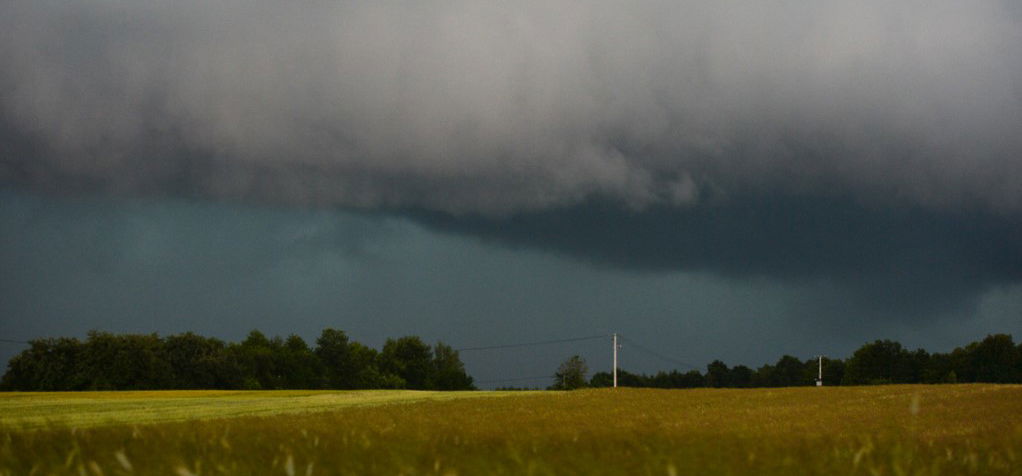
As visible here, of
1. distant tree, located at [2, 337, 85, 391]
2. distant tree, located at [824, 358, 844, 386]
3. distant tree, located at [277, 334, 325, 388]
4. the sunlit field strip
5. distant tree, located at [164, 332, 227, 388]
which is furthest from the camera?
distant tree, located at [824, 358, 844, 386]

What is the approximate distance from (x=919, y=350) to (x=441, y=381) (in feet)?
298

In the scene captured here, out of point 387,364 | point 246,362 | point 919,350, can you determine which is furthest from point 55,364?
point 919,350

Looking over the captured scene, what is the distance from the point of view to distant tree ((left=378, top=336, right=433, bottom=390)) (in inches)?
6048

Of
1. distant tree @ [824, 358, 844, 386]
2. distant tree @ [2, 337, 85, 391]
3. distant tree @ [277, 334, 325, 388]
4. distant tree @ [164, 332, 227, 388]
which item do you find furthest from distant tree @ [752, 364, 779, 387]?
distant tree @ [2, 337, 85, 391]

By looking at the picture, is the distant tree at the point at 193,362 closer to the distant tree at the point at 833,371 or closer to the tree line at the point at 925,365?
the tree line at the point at 925,365

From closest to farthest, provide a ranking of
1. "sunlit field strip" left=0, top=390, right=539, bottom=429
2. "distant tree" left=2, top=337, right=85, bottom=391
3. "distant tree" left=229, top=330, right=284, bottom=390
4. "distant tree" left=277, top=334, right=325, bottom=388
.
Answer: "sunlit field strip" left=0, top=390, right=539, bottom=429
"distant tree" left=2, top=337, right=85, bottom=391
"distant tree" left=229, top=330, right=284, bottom=390
"distant tree" left=277, top=334, right=325, bottom=388

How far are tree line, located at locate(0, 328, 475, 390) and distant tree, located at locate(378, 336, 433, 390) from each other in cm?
18

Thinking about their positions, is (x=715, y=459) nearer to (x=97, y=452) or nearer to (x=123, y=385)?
(x=97, y=452)

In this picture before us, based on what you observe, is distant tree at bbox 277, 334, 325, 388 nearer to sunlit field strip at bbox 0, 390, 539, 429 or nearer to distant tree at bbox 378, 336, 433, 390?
distant tree at bbox 378, 336, 433, 390

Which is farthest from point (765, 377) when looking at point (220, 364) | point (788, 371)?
point (220, 364)

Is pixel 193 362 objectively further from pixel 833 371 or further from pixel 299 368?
pixel 833 371

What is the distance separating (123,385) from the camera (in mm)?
101875

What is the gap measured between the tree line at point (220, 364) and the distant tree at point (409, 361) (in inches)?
7.2

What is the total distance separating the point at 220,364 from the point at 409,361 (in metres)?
45.7
